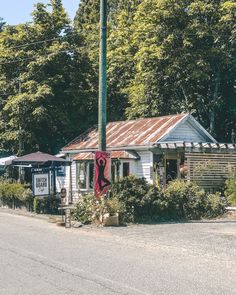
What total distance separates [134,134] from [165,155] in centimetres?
317

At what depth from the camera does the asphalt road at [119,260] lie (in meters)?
8.41

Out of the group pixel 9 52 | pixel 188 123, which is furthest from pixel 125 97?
pixel 188 123

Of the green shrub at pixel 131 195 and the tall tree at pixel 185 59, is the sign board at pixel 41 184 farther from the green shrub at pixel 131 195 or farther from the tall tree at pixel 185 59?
the tall tree at pixel 185 59

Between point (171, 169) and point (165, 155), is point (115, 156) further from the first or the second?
point (171, 169)

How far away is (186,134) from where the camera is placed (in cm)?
2898

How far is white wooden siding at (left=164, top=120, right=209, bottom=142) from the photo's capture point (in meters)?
28.2

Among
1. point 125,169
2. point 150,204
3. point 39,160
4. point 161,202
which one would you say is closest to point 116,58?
point 125,169

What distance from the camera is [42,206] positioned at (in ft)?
79.2

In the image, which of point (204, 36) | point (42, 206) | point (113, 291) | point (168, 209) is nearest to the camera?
point (113, 291)

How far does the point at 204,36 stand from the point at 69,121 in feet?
34.6

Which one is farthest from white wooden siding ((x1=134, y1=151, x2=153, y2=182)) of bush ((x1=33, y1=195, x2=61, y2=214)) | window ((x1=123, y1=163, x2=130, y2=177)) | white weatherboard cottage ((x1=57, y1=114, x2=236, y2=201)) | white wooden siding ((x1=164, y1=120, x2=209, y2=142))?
bush ((x1=33, y1=195, x2=61, y2=214))

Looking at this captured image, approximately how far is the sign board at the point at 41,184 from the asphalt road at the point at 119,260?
568cm

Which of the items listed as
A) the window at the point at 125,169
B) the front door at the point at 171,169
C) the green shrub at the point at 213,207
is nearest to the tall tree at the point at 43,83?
the window at the point at 125,169

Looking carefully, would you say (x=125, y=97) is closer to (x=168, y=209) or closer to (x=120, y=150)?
(x=120, y=150)
